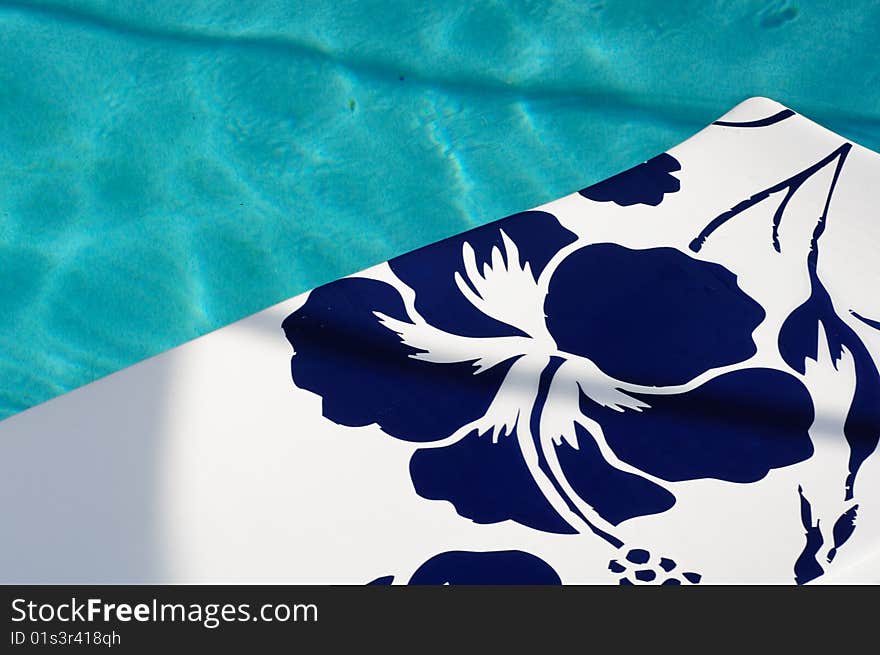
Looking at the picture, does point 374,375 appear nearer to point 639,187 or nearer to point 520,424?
point 520,424

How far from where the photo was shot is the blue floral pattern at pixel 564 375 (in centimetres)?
87

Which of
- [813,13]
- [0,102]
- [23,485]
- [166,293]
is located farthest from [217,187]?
[813,13]

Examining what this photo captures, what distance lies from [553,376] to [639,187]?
0.99 ft

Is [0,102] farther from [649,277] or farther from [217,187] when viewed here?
[649,277]

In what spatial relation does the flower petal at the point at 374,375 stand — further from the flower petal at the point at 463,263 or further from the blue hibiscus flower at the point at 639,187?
the blue hibiscus flower at the point at 639,187

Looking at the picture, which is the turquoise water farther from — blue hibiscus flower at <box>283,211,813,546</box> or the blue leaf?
the blue leaf

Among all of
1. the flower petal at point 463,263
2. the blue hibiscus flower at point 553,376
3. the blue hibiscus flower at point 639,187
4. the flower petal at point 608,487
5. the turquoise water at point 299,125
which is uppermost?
the turquoise water at point 299,125

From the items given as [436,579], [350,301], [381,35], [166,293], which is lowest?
[436,579]

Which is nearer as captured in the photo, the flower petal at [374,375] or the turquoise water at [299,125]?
the flower petal at [374,375]

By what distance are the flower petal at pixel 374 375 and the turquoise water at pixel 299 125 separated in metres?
0.41

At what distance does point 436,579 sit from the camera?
32.0 inches

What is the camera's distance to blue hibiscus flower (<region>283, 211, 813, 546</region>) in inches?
34.1

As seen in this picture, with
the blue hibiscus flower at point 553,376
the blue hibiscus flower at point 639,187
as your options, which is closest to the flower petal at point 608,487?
the blue hibiscus flower at point 553,376

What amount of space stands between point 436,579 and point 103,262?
0.82 meters
